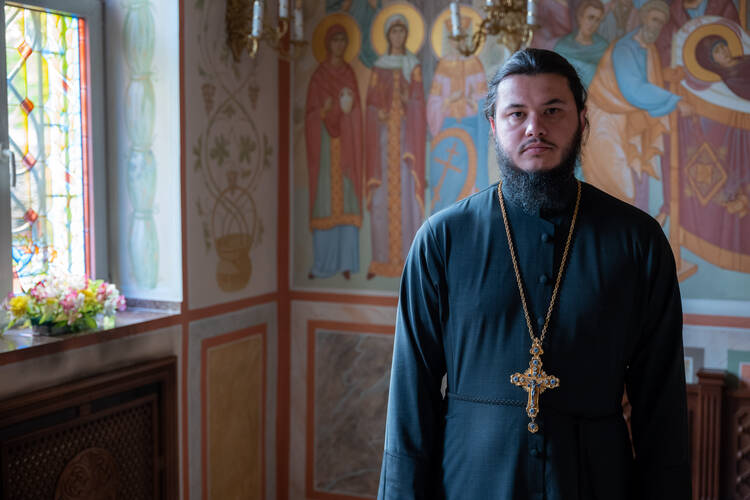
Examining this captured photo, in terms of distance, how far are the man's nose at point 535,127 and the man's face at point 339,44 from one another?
236cm

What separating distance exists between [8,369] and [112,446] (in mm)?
640

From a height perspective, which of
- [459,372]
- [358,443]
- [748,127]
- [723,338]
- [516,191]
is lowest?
[358,443]

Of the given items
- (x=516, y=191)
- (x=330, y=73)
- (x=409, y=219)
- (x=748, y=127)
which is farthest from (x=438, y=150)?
(x=516, y=191)

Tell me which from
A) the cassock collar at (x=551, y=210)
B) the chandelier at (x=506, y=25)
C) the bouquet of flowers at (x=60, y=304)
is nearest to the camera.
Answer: the cassock collar at (x=551, y=210)

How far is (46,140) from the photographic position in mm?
3164

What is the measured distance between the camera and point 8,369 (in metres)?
2.65

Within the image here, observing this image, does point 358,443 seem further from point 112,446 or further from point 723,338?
point 723,338

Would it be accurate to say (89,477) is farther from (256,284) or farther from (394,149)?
(394,149)

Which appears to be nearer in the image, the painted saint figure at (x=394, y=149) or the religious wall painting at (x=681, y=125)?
the religious wall painting at (x=681, y=125)

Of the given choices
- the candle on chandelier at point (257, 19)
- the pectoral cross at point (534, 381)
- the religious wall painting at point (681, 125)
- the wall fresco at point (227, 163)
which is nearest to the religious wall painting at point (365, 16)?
the wall fresco at point (227, 163)

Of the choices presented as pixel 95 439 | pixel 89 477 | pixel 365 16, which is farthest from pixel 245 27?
pixel 89 477

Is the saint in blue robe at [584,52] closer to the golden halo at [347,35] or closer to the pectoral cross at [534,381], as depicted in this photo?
the golden halo at [347,35]

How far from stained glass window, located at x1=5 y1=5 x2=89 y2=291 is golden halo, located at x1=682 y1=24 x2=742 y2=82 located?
2.65 m

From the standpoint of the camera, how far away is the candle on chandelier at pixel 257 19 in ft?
11.4
